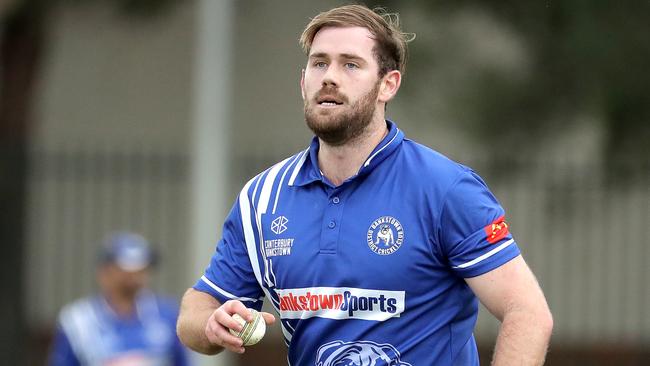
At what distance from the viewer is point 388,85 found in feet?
16.1

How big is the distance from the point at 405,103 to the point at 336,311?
7.04 metres

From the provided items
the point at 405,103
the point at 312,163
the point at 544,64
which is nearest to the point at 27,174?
the point at 405,103

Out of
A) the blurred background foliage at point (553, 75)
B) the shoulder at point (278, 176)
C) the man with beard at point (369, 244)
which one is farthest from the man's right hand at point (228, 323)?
the blurred background foliage at point (553, 75)

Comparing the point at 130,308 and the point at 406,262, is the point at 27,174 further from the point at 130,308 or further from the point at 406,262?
the point at 406,262

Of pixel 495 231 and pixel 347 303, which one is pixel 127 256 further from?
pixel 495 231

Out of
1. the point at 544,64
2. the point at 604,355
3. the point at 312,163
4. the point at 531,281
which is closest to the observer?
the point at 531,281

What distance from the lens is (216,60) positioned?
39.2 feet

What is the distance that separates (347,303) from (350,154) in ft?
1.87

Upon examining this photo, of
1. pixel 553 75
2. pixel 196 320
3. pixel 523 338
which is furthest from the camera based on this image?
pixel 553 75

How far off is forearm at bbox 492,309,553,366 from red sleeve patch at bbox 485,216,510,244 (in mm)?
→ 258

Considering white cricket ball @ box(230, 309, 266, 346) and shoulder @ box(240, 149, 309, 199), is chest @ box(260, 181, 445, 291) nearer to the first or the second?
shoulder @ box(240, 149, 309, 199)

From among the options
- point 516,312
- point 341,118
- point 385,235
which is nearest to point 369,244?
point 385,235

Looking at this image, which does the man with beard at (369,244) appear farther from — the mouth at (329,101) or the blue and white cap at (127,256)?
the blue and white cap at (127,256)

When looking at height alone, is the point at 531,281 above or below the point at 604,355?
above
